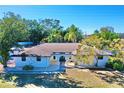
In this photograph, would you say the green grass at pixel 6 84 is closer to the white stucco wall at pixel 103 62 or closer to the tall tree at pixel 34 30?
the tall tree at pixel 34 30

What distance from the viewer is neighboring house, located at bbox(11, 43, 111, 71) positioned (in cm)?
1023

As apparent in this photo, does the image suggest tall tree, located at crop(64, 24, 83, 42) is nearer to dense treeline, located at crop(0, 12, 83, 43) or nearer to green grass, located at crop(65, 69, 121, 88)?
dense treeline, located at crop(0, 12, 83, 43)

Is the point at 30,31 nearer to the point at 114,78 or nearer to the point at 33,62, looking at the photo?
the point at 33,62

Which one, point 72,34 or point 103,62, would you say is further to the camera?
point 103,62

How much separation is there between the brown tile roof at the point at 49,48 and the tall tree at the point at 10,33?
2.58 ft

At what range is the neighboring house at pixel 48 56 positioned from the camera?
10.2 meters

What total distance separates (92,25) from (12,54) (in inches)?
116

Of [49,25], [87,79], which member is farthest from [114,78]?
[49,25]

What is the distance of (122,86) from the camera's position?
8.66 m

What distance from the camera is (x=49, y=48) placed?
11.1m

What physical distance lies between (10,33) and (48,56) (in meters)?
1.78

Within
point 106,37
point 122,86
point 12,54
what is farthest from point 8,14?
point 122,86

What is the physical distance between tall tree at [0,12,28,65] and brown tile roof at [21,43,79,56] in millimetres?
787

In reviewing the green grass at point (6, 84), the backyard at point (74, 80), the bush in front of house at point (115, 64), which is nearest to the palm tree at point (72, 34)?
the backyard at point (74, 80)
